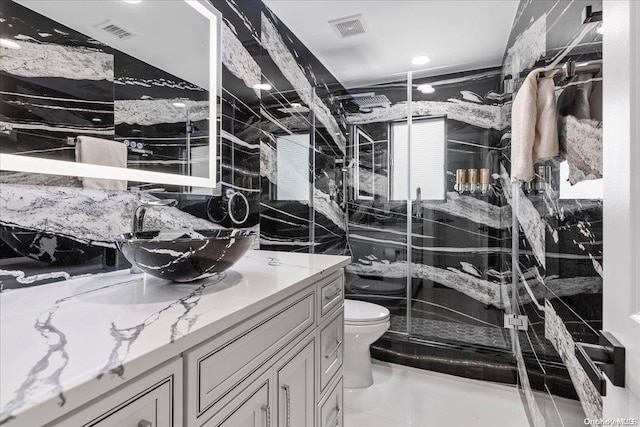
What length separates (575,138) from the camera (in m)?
1.02

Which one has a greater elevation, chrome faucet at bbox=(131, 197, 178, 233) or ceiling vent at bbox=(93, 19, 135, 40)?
ceiling vent at bbox=(93, 19, 135, 40)

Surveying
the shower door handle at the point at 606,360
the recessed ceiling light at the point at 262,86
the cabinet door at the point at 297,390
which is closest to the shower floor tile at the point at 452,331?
the cabinet door at the point at 297,390

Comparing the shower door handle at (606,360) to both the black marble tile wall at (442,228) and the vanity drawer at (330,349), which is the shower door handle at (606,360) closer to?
the vanity drawer at (330,349)

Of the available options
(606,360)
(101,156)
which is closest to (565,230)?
(606,360)

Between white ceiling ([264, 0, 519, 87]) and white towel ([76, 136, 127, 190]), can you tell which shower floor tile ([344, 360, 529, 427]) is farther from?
white ceiling ([264, 0, 519, 87])

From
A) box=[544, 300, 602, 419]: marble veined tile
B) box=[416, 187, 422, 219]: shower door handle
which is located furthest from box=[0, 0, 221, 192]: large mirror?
box=[416, 187, 422, 219]: shower door handle

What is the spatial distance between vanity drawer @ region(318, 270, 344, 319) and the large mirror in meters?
0.73

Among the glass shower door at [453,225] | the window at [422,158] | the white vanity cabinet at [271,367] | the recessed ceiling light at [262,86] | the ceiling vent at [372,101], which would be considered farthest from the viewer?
the ceiling vent at [372,101]

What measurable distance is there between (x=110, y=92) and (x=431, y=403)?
7.34ft

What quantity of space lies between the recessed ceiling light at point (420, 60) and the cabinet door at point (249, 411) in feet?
9.06

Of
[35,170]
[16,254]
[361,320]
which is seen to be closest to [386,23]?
[361,320]

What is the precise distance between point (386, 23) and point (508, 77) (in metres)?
1.02

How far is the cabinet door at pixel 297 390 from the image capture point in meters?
0.91

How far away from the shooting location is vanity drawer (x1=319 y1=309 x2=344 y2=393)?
1186 millimetres
